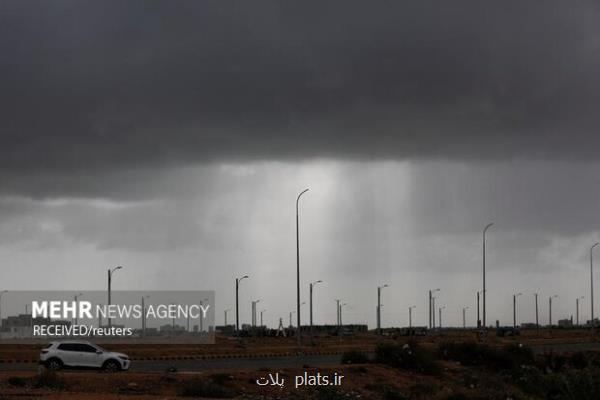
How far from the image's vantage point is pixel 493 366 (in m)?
66.0

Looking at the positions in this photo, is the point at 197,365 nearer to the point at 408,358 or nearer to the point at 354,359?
the point at 354,359

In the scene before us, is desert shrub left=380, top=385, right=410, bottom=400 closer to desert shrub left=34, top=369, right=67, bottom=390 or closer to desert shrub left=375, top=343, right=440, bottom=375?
desert shrub left=375, top=343, right=440, bottom=375


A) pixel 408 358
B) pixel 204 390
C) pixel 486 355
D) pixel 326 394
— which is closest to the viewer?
pixel 326 394

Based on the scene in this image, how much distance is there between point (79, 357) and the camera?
49.3 m

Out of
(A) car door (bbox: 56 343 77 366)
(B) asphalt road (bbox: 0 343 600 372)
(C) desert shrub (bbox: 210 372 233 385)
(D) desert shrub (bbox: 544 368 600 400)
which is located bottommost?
(B) asphalt road (bbox: 0 343 600 372)

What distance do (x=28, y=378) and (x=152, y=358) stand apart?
103ft

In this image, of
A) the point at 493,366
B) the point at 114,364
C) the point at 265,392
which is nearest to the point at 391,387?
the point at 265,392

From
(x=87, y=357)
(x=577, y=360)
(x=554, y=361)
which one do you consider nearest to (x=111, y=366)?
(x=87, y=357)

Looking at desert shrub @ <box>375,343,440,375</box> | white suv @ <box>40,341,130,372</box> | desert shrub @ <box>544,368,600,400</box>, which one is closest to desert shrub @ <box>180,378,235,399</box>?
white suv @ <box>40,341,130,372</box>

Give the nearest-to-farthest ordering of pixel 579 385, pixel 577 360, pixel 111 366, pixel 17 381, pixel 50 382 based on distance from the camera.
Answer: pixel 579 385
pixel 50 382
pixel 17 381
pixel 111 366
pixel 577 360

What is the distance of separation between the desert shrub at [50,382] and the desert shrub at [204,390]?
16.3 feet

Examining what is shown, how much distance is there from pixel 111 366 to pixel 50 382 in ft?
33.7

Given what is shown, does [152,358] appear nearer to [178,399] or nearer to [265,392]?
[265,392]

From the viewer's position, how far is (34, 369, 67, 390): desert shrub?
38.4 metres
